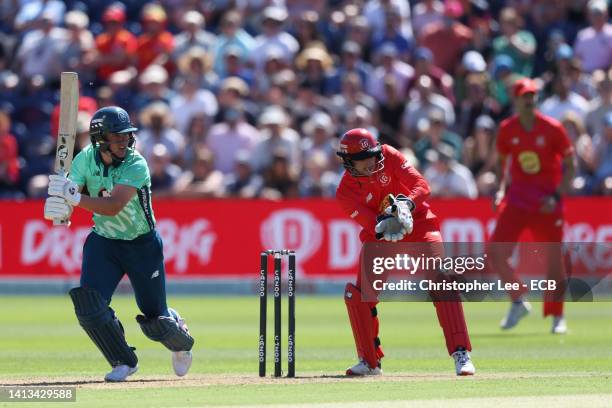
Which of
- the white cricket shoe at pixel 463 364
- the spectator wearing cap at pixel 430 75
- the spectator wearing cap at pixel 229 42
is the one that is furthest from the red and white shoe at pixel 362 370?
the spectator wearing cap at pixel 229 42

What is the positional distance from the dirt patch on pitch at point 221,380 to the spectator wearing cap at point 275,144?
10.6 meters

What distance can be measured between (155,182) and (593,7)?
7208 mm

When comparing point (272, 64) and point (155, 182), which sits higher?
point (272, 64)

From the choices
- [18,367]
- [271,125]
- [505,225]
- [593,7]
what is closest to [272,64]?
[271,125]

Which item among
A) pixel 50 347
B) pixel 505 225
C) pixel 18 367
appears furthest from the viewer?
pixel 505 225

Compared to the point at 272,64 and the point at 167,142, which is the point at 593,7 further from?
the point at 167,142

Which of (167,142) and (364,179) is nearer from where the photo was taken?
(364,179)

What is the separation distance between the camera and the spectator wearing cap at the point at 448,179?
2052cm

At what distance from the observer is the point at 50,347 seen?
13852mm

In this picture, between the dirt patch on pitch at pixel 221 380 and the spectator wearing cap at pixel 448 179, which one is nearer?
the dirt patch on pitch at pixel 221 380

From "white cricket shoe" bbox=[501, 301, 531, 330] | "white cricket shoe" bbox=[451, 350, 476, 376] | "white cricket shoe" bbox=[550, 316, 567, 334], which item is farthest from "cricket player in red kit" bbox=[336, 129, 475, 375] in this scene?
"white cricket shoe" bbox=[501, 301, 531, 330]

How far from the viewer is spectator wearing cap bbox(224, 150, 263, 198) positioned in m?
21.3

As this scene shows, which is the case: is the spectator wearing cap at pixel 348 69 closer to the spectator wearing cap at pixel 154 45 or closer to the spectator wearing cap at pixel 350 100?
the spectator wearing cap at pixel 350 100

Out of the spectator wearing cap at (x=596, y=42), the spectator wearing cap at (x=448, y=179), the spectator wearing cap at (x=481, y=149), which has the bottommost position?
the spectator wearing cap at (x=448, y=179)
